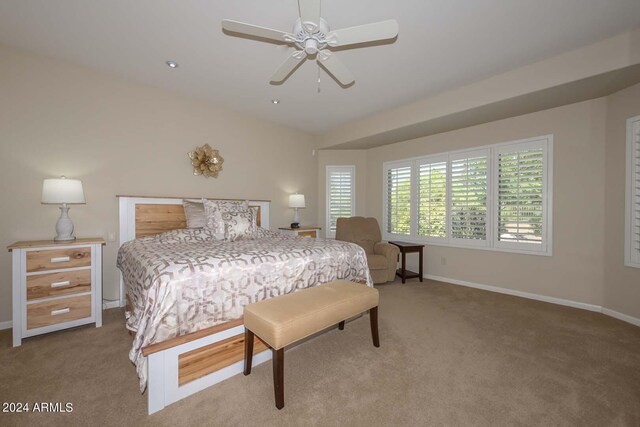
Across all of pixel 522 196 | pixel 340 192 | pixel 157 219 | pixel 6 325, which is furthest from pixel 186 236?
pixel 522 196

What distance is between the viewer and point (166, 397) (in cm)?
157

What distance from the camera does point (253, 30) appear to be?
1.83 meters

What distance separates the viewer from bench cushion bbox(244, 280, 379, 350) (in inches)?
62.7

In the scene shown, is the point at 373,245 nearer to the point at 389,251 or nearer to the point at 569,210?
the point at 389,251

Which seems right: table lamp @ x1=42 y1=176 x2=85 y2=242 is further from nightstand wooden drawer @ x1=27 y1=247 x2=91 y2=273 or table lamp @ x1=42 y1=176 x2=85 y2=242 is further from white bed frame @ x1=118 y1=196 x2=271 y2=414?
white bed frame @ x1=118 y1=196 x2=271 y2=414

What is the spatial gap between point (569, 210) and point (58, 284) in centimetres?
562

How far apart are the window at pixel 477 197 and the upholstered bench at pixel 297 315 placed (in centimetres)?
270

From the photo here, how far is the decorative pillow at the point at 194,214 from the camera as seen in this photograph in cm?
328

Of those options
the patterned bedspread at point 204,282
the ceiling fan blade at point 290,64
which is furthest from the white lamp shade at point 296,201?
the ceiling fan blade at point 290,64

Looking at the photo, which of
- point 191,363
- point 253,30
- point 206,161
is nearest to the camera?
point 191,363

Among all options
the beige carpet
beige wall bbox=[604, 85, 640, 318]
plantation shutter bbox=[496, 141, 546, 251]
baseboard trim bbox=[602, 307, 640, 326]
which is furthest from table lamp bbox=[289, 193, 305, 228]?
baseboard trim bbox=[602, 307, 640, 326]

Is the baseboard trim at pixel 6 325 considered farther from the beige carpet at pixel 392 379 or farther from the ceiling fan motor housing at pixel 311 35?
the ceiling fan motor housing at pixel 311 35

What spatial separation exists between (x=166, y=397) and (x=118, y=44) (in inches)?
120

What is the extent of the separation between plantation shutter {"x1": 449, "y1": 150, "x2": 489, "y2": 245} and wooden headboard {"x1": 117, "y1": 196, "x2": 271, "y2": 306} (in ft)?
13.5
